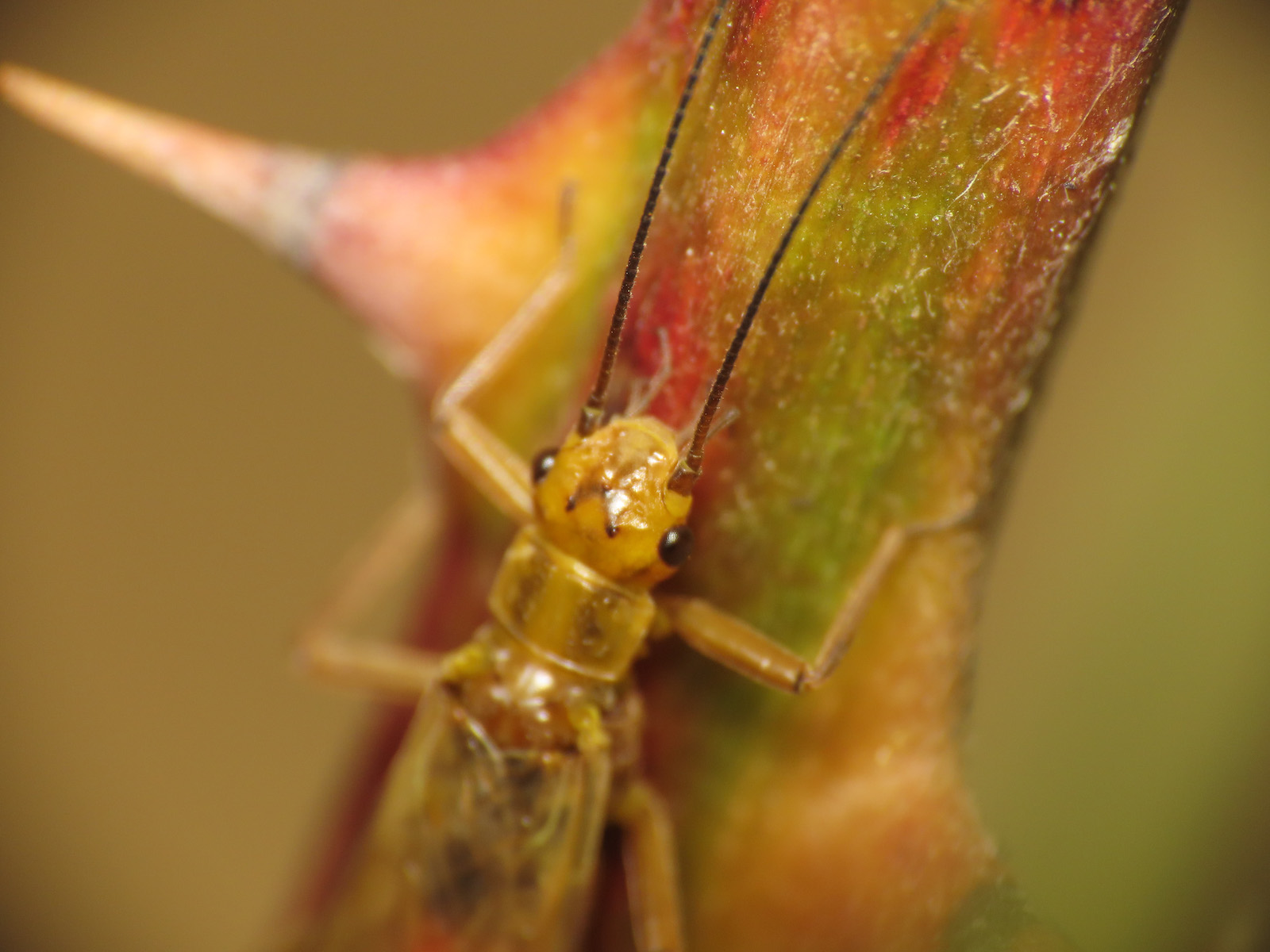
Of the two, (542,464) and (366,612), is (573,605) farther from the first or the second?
(366,612)

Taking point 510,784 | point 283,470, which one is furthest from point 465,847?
point 283,470

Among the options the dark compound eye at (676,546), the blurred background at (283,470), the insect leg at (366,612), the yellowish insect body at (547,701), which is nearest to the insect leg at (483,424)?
the yellowish insect body at (547,701)

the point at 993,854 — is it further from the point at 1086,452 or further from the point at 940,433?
the point at 1086,452

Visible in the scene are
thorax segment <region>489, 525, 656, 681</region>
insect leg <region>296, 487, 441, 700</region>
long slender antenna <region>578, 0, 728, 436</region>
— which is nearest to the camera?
long slender antenna <region>578, 0, 728, 436</region>

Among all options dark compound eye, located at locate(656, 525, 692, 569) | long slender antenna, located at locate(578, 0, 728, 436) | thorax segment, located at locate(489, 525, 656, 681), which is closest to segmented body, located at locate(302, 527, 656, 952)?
thorax segment, located at locate(489, 525, 656, 681)

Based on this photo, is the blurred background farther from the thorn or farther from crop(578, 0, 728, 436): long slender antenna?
the thorn

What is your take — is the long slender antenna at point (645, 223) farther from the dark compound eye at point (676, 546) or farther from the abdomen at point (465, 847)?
the abdomen at point (465, 847)
